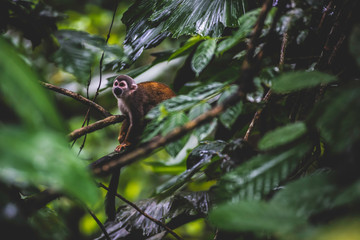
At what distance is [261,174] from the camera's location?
2.35 feet

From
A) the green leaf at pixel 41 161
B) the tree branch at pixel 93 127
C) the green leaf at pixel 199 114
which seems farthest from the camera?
the tree branch at pixel 93 127

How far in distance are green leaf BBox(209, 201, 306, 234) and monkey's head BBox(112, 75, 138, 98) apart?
2.44 meters

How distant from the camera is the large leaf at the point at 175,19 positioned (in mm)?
1667

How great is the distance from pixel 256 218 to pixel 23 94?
45 cm

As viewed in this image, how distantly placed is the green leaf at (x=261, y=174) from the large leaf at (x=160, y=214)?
70 centimetres

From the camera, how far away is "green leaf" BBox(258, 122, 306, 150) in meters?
0.65

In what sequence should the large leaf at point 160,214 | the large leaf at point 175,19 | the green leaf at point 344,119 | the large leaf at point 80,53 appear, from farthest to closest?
the large leaf at point 175,19, the large leaf at point 160,214, the large leaf at point 80,53, the green leaf at point 344,119

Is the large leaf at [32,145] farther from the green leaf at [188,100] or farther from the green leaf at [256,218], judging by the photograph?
the green leaf at [188,100]

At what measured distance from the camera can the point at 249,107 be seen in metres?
1.00

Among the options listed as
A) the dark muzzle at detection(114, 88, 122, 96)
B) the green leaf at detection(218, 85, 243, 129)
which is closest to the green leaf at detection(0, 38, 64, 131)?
the green leaf at detection(218, 85, 243, 129)

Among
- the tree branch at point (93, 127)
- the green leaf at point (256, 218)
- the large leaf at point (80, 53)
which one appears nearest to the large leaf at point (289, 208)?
the green leaf at point (256, 218)

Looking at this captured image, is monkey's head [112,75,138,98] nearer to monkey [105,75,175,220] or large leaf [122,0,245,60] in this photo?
monkey [105,75,175,220]

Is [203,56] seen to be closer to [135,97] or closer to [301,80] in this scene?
[301,80]

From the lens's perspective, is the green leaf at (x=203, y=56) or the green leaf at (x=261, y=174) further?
the green leaf at (x=203, y=56)
